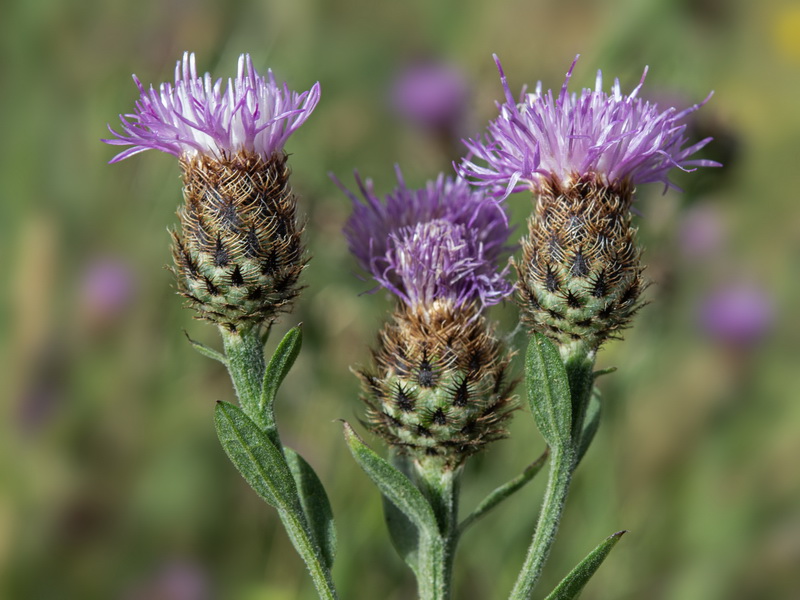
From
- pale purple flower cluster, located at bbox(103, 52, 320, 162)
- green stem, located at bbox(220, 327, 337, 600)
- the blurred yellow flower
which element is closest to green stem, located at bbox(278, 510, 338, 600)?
green stem, located at bbox(220, 327, 337, 600)

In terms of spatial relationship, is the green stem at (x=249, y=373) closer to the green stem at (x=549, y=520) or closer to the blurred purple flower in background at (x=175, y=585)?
the green stem at (x=549, y=520)

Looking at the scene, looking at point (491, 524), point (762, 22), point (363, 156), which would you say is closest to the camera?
point (491, 524)

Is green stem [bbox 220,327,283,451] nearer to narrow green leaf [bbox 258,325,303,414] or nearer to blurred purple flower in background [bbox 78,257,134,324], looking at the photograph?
narrow green leaf [bbox 258,325,303,414]

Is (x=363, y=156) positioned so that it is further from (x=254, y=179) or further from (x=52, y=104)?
(x=254, y=179)

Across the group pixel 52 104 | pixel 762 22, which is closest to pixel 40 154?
pixel 52 104

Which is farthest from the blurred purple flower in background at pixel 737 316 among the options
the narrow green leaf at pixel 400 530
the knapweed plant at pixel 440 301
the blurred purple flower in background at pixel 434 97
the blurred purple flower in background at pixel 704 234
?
the narrow green leaf at pixel 400 530

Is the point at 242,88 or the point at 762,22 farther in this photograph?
the point at 762,22
